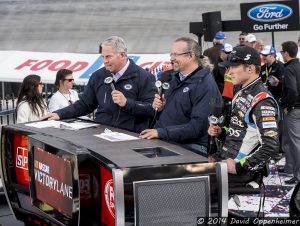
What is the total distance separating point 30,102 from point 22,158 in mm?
1715

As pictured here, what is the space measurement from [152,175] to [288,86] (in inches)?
162

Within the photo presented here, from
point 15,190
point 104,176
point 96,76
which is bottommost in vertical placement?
point 15,190

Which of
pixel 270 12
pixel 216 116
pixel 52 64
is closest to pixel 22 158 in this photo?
pixel 216 116

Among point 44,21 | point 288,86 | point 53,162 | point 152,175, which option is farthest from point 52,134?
point 44,21

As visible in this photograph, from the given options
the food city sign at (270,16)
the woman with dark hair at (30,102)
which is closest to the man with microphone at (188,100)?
the woman with dark hair at (30,102)

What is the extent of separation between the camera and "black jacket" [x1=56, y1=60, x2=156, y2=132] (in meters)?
4.79

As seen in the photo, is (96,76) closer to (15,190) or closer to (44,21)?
(15,190)

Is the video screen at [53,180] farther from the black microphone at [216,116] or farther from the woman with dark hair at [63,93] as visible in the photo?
the woman with dark hair at [63,93]

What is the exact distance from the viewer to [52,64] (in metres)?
11.0

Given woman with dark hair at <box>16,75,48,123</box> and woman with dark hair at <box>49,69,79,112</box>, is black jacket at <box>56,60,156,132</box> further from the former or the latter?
woman with dark hair at <box>49,69,79,112</box>

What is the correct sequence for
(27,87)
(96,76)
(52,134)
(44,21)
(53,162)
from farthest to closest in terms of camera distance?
(44,21) → (27,87) → (96,76) → (52,134) → (53,162)

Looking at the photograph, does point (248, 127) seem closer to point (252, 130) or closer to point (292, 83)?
point (252, 130)

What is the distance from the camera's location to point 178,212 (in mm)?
3367

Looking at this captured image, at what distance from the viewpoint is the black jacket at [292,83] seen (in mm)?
7062
